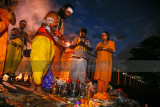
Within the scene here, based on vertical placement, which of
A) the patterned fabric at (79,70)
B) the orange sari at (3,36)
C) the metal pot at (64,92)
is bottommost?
Answer: the metal pot at (64,92)

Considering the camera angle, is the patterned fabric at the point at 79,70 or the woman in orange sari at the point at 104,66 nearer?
the woman in orange sari at the point at 104,66

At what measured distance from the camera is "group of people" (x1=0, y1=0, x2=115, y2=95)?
2.33 meters

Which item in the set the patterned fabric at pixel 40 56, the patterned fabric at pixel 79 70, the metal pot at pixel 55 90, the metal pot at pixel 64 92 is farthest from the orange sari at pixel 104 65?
the patterned fabric at pixel 40 56

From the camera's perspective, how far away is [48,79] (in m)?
3.10

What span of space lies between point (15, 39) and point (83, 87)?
9.62 feet

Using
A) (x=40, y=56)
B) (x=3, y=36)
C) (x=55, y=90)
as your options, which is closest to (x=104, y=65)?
(x=55, y=90)

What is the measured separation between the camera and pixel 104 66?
3.56m

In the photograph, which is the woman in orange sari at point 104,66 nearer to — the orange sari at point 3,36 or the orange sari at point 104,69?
Result: the orange sari at point 104,69

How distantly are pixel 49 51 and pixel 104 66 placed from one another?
1917 mm

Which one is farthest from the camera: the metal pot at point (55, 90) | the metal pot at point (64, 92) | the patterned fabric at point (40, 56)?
the metal pot at point (64, 92)

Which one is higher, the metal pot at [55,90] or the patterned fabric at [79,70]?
the patterned fabric at [79,70]

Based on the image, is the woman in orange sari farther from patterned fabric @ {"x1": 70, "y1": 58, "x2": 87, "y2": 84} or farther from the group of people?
patterned fabric @ {"x1": 70, "y1": 58, "x2": 87, "y2": 84}

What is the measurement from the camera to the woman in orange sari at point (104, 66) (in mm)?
3465

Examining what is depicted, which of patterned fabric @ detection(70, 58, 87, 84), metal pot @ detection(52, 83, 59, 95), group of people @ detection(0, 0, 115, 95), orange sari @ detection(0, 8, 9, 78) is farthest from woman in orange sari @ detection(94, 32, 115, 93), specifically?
orange sari @ detection(0, 8, 9, 78)
